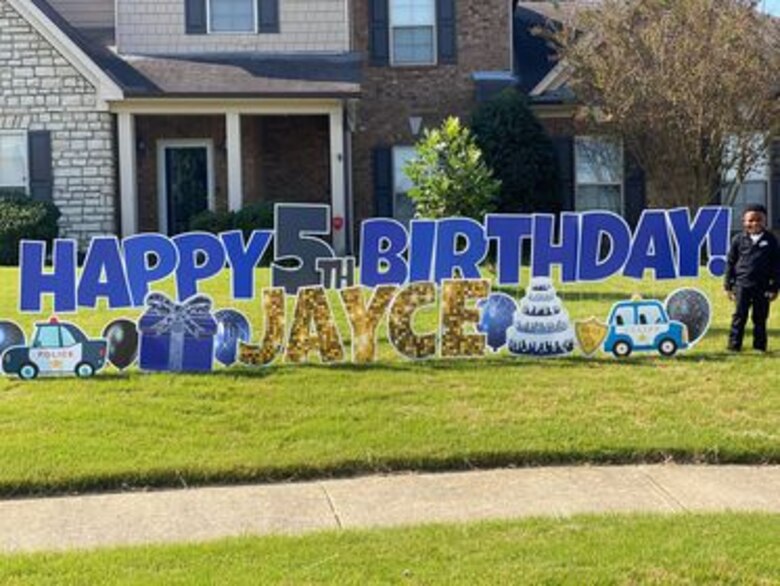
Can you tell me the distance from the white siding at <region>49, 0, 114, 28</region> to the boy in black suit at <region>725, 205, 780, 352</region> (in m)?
17.0

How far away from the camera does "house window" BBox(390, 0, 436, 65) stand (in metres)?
22.5

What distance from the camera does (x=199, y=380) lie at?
362 inches

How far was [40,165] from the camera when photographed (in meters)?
20.4

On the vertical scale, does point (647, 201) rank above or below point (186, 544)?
above

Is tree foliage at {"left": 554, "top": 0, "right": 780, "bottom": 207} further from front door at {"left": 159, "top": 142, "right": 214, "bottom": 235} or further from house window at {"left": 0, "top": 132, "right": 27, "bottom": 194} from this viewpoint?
house window at {"left": 0, "top": 132, "right": 27, "bottom": 194}

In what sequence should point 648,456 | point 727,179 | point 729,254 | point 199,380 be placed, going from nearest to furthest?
1. point 648,456
2. point 199,380
3. point 729,254
4. point 727,179

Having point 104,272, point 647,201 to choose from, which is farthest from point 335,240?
point 104,272

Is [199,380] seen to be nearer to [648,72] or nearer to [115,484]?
[115,484]

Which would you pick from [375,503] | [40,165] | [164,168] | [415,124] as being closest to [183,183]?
[164,168]

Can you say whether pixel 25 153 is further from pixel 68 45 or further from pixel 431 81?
pixel 431 81

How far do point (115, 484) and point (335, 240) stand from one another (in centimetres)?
1437

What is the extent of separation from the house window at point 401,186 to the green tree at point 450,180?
686 cm

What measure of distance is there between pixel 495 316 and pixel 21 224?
11.7m

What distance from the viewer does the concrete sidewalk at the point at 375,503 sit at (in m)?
6.04
